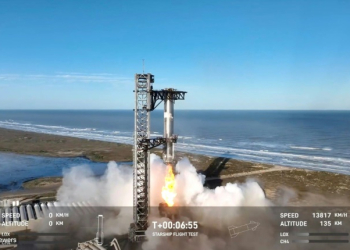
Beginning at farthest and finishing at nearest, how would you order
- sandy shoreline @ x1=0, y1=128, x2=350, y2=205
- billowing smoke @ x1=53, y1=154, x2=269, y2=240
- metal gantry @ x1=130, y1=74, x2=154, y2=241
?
sandy shoreline @ x1=0, y1=128, x2=350, y2=205, billowing smoke @ x1=53, y1=154, x2=269, y2=240, metal gantry @ x1=130, y1=74, x2=154, y2=241

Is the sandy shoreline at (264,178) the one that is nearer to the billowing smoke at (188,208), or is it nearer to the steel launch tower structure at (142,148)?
the billowing smoke at (188,208)

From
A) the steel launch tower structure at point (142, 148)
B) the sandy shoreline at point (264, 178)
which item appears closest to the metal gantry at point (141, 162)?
the steel launch tower structure at point (142, 148)

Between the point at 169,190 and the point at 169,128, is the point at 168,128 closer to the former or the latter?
the point at 169,128

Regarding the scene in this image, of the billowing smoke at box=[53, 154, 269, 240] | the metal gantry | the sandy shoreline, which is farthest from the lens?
the sandy shoreline

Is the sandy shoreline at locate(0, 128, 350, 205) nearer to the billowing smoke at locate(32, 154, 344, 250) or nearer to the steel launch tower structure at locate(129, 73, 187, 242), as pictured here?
the billowing smoke at locate(32, 154, 344, 250)

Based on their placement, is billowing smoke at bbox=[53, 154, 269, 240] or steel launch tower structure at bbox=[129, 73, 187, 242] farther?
billowing smoke at bbox=[53, 154, 269, 240]

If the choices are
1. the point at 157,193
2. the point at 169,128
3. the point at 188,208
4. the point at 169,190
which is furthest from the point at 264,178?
the point at 169,128

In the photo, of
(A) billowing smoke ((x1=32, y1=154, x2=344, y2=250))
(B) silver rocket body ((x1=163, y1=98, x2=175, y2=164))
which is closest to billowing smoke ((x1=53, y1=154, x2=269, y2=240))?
(A) billowing smoke ((x1=32, y1=154, x2=344, y2=250))

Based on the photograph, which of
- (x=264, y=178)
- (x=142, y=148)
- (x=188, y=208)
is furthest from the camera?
(x=264, y=178)
